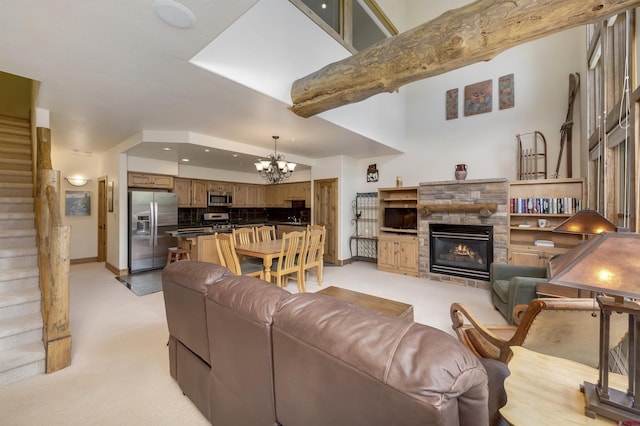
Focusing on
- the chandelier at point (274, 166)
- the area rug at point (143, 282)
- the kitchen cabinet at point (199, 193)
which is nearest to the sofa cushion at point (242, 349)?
the chandelier at point (274, 166)

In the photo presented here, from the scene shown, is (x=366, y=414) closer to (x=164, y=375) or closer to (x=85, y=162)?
(x=164, y=375)

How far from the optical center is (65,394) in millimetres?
1893

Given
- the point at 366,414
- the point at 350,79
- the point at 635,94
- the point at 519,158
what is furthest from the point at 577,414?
the point at 519,158

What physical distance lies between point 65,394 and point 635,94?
15.0 feet

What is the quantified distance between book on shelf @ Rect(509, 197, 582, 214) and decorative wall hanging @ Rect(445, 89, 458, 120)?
2.06 m

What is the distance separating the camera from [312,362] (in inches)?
35.2

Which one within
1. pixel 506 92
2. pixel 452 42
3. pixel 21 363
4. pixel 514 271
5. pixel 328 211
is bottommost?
pixel 21 363

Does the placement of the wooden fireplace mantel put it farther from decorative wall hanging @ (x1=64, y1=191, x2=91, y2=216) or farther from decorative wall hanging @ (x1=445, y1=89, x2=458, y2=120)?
decorative wall hanging @ (x1=64, y1=191, x2=91, y2=216)

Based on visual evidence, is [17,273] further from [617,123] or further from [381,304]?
[617,123]

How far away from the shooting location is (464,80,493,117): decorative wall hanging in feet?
16.4

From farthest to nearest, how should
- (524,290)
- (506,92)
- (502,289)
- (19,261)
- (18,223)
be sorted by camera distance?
(506,92)
(18,223)
(502,289)
(19,261)
(524,290)

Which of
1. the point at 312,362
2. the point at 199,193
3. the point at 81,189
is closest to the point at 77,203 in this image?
the point at 81,189

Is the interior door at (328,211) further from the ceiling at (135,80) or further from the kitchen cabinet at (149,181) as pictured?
the kitchen cabinet at (149,181)

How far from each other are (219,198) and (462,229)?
5.91 meters
